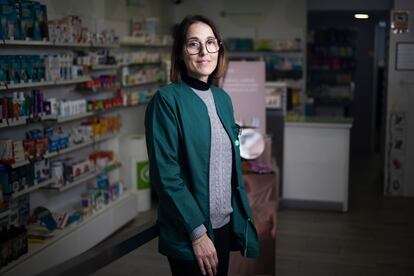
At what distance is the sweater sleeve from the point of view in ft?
5.79

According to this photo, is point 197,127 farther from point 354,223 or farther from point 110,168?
point 354,223

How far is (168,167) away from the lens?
177 cm

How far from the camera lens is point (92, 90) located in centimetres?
532

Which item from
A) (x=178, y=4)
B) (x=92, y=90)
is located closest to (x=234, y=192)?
(x=92, y=90)

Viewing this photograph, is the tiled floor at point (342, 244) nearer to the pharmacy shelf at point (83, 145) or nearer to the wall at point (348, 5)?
the pharmacy shelf at point (83, 145)

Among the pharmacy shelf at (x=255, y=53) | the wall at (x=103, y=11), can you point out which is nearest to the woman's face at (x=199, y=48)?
the wall at (x=103, y=11)

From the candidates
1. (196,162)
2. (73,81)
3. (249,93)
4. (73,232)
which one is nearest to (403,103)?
(249,93)

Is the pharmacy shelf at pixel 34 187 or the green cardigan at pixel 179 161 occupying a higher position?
the green cardigan at pixel 179 161

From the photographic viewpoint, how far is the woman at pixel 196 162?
1.79 meters

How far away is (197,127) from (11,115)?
2523mm

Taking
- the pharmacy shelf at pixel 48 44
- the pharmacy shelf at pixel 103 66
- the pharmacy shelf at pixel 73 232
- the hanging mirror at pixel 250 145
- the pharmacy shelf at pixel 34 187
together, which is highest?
the pharmacy shelf at pixel 48 44

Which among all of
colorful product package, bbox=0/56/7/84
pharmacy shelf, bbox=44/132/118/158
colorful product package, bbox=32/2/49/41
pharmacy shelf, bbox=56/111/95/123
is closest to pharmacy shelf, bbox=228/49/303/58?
pharmacy shelf, bbox=44/132/118/158

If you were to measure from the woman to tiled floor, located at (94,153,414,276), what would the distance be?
2.64 metres

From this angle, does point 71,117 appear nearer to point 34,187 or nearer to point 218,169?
point 34,187
